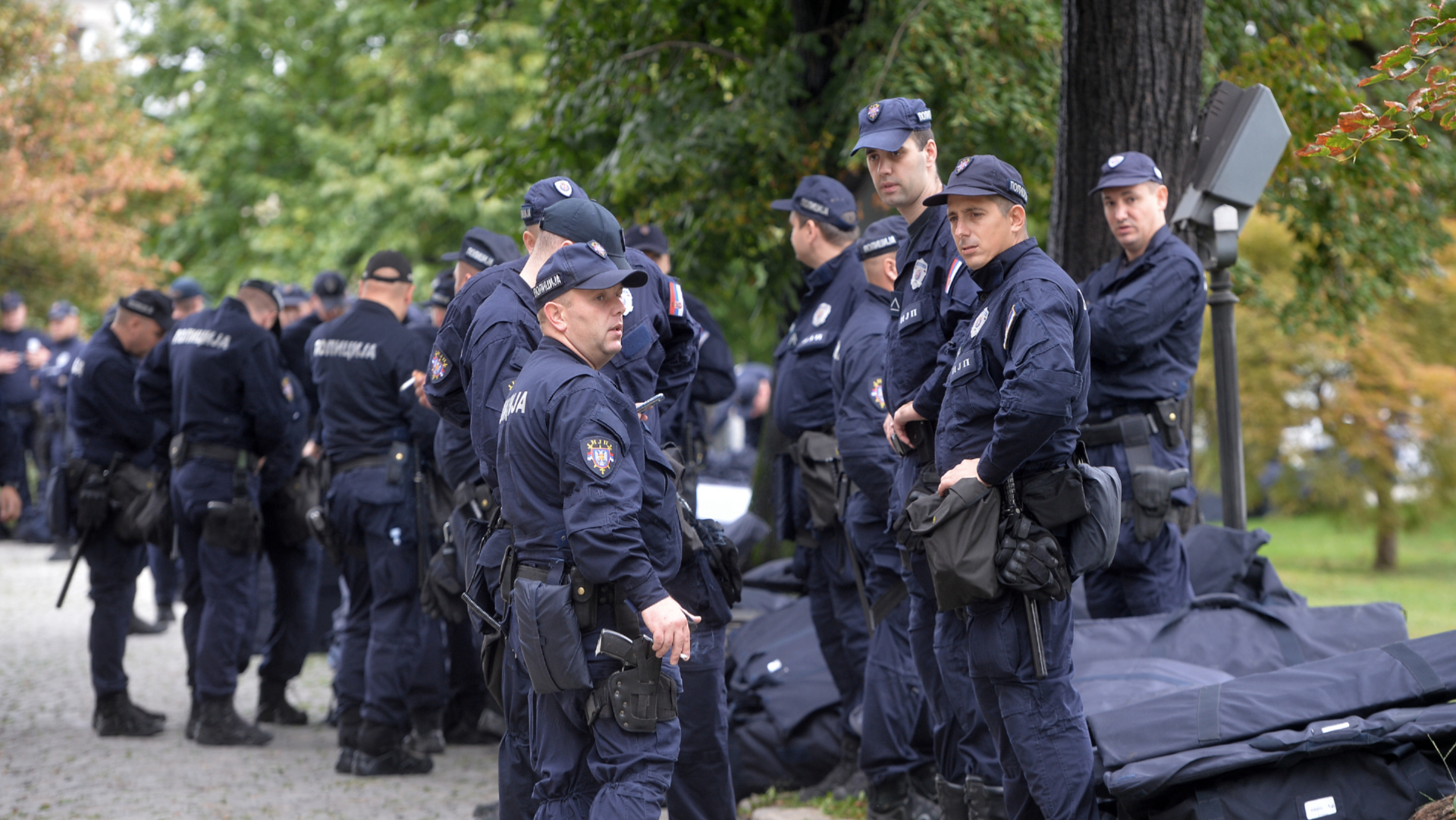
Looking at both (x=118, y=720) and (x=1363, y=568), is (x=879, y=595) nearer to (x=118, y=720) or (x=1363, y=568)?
(x=118, y=720)

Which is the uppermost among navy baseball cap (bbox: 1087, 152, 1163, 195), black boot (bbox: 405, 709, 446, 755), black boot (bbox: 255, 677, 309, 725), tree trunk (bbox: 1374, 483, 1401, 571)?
navy baseball cap (bbox: 1087, 152, 1163, 195)

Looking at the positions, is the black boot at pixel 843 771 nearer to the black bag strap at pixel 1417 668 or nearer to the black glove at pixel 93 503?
the black bag strap at pixel 1417 668

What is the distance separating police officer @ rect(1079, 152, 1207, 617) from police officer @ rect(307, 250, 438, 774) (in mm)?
3123

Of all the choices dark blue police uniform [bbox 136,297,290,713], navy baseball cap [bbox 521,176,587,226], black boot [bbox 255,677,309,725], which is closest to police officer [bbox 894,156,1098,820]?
navy baseball cap [bbox 521,176,587,226]

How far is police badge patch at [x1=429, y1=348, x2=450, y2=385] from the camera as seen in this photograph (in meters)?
4.68

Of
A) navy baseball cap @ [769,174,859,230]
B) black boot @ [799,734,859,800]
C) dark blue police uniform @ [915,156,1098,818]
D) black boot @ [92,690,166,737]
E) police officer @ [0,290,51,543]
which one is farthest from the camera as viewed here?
police officer @ [0,290,51,543]

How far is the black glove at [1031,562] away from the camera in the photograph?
385 cm

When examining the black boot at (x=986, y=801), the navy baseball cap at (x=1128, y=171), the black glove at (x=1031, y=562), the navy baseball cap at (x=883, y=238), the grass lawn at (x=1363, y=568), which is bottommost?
the grass lawn at (x=1363, y=568)

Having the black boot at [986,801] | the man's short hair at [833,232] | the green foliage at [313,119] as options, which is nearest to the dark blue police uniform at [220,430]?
the man's short hair at [833,232]

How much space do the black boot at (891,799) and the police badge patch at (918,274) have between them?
1883mm

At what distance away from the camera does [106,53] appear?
1970 centimetres

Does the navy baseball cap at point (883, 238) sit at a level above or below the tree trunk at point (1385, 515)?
above

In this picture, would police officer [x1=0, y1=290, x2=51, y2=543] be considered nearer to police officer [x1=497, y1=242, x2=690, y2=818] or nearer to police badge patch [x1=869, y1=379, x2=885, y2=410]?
police badge patch [x1=869, y1=379, x2=885, y2=410]

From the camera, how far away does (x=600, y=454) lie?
3.43 meters
